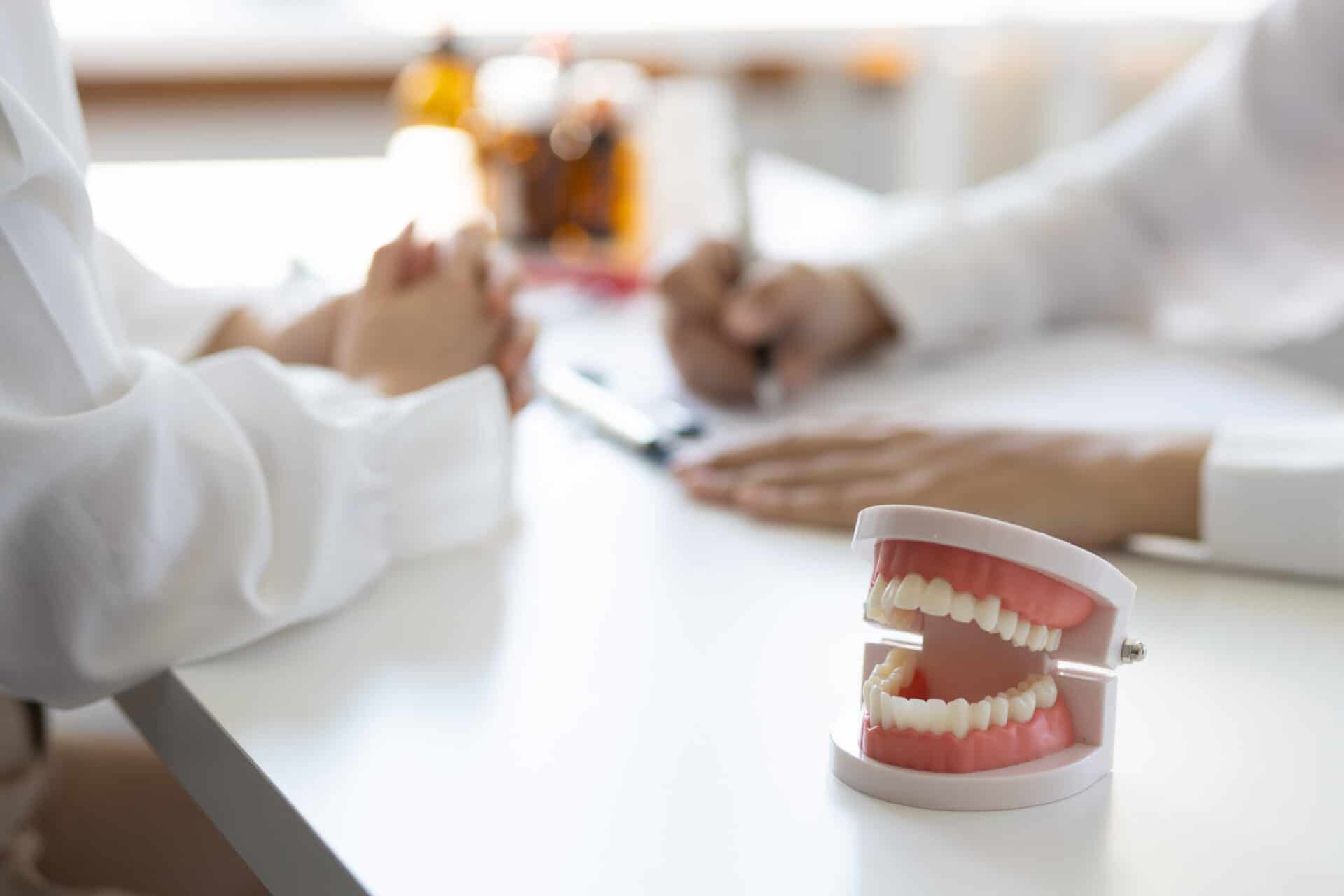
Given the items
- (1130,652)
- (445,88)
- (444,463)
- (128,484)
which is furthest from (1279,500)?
(445,88)

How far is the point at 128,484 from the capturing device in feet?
1.57

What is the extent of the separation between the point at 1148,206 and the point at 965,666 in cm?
Result: 84

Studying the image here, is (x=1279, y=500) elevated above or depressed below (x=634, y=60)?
below

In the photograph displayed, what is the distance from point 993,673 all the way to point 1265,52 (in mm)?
794

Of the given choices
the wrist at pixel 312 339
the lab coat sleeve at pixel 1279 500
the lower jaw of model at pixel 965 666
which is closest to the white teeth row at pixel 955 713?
the lower jaw of model at pixel 965 666

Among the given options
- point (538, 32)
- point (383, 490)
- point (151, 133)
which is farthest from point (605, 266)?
point (151, 133)

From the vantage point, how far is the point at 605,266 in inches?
54.4

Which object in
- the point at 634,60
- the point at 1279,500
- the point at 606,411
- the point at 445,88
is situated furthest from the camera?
the point at 634,60

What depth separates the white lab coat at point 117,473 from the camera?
1.51 ft

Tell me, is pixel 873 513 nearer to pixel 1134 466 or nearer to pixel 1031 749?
pixel 1031 749

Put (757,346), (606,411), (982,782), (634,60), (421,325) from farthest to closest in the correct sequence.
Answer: (634,60)
(757,346)
(606,411)
(421,325)
(982,782)

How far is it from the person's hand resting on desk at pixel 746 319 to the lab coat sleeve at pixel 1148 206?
66mm

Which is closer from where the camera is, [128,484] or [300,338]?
[128,484]

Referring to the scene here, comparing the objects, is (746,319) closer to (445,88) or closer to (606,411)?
(606,411)
